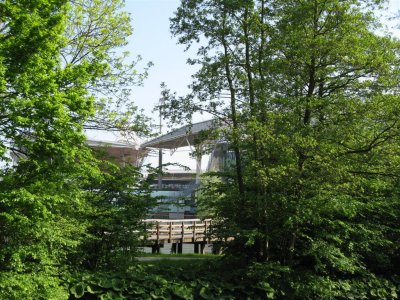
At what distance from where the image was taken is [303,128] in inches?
406

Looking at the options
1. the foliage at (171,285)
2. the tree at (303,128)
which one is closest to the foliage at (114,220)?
the foliage at (171,285)

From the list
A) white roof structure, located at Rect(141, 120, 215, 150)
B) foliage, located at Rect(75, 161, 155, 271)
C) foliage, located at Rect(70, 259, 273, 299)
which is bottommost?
foliage, located at Rect(70, 259, 273, 299)

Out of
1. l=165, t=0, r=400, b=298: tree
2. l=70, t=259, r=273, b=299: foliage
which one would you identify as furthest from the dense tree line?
l=165, t=0, r=400, b=298: tree

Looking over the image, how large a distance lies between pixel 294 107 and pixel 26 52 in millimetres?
5836

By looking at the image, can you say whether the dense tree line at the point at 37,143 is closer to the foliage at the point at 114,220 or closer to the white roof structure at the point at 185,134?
the foliage at the point at 114,220

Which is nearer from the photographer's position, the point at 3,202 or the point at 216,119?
the point at 3,202

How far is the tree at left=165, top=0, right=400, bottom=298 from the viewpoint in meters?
10.2

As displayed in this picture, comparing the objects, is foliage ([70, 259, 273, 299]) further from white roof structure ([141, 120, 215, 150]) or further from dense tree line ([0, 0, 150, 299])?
A: white roof structure ([141, 120, 215, 150])

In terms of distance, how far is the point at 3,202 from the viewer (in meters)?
6.82

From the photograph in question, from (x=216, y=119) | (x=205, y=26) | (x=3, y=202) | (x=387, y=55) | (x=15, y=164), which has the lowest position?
(x=3, y=202)

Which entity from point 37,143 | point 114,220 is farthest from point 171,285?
point 37,143

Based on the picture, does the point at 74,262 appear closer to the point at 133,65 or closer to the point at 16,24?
the point at 16,24

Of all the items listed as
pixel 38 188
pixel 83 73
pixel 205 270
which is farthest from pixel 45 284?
pixel 205 270

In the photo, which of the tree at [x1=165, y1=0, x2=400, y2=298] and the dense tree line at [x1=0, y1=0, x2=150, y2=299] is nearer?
the dense tree line at [x1=0, y1=0, x2=150, y2=299]
